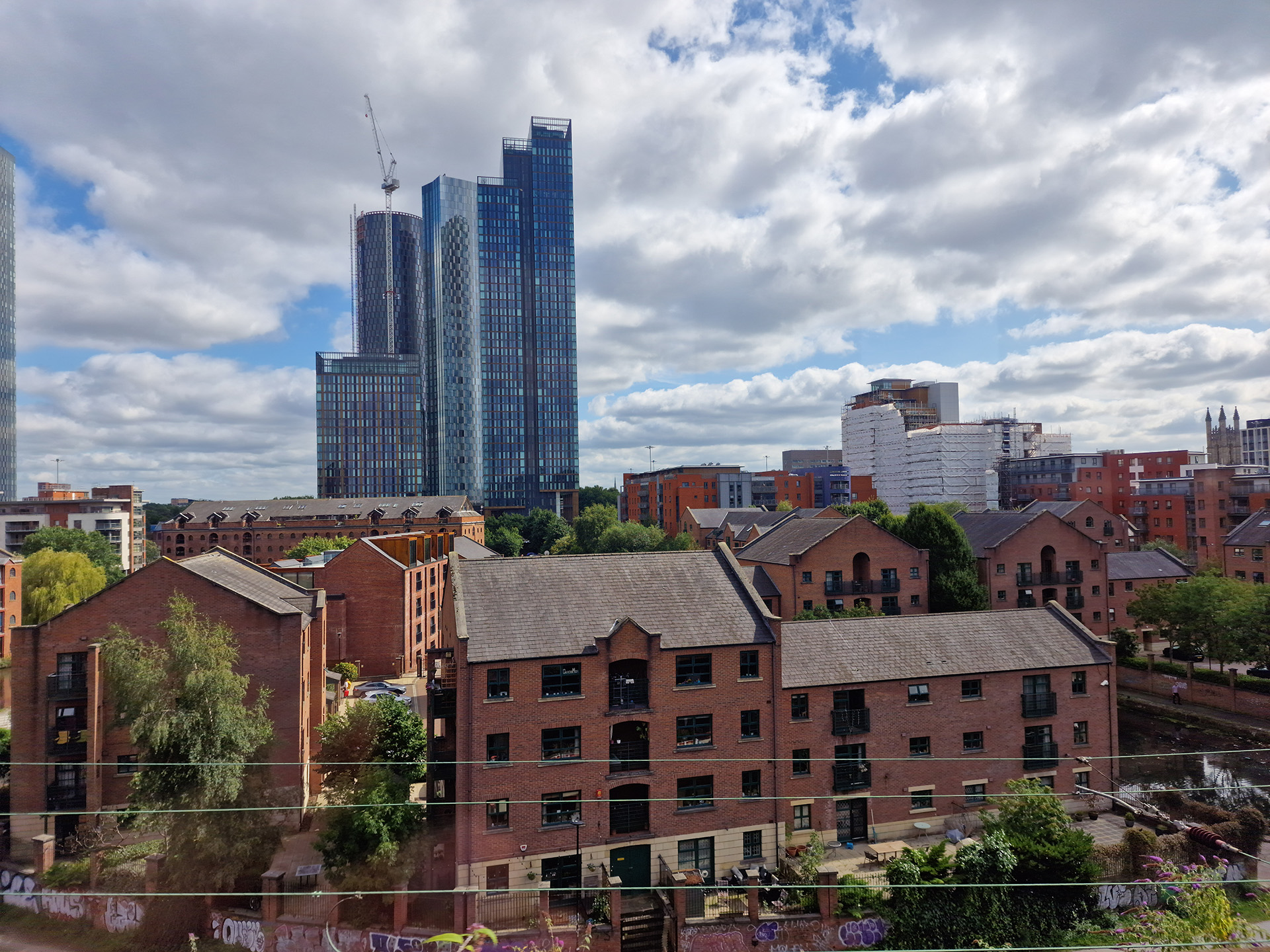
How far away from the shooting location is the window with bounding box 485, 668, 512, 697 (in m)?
26.8

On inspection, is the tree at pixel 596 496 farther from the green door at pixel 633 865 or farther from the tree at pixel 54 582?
the green door at pixel 633 865

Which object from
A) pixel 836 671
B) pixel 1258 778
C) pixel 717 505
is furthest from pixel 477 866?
pixel 717 505

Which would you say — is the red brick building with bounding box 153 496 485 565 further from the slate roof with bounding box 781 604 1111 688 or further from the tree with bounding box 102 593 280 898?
the slate roof with bounding box 781 604 1111 688

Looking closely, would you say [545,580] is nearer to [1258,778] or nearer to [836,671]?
[836,671]

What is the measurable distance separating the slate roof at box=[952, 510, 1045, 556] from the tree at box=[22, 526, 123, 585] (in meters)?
97.6

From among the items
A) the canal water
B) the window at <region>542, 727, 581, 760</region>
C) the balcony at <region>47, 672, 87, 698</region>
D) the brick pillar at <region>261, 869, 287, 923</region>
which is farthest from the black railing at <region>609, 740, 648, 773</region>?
the balcony at <region>47, 672, 87, 698</region>

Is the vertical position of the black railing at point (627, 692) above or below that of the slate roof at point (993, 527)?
below

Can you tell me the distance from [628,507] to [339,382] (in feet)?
283

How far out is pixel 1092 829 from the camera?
29484mm

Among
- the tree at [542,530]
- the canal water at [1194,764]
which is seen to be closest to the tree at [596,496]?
the tree at [542,530]

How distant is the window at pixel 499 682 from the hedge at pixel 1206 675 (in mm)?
51104

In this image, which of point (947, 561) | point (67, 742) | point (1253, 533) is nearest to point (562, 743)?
point (67, 742)

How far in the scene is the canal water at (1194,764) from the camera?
3581cm

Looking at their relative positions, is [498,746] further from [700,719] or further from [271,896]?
[271,896]
